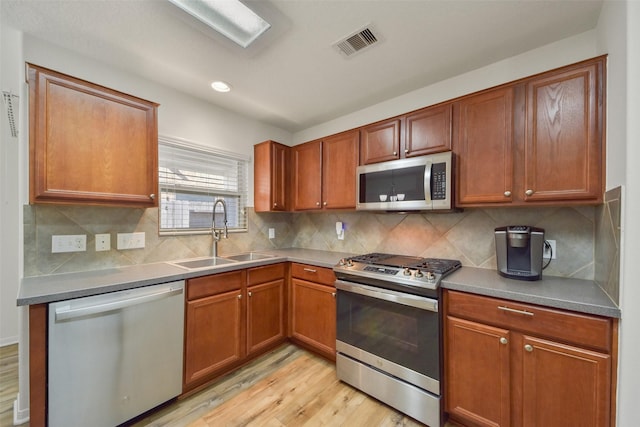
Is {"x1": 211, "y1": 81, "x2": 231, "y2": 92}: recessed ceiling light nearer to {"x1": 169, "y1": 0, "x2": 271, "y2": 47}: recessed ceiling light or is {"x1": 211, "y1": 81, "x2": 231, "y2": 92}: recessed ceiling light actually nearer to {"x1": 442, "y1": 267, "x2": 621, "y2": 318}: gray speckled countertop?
{"x1": 169, "y1": 0, "x2": 271, "y2": 47}: recessed ceiling light

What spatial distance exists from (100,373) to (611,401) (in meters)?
2.55

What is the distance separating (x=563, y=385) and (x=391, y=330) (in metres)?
0.87

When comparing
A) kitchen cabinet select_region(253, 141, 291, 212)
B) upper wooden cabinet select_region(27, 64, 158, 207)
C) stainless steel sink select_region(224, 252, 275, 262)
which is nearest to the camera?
upper wooden cabinet select_region(27, 64, 158, 207)

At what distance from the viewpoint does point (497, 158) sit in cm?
168

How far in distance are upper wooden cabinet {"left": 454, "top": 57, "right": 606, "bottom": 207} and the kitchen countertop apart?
50cm

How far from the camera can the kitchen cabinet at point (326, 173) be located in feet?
8.05

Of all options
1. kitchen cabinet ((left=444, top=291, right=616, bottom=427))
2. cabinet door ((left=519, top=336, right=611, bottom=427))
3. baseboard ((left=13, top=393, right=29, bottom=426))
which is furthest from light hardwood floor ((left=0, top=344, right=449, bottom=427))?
cabinet door ((left=519, top=336, right=611, bottom=427))

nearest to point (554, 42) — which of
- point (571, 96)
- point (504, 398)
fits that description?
point (571, 96)

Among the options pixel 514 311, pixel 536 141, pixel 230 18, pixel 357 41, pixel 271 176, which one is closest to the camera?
pixel 514 311

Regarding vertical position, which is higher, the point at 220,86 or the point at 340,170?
the point at 220,86

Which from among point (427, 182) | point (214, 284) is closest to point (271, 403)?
point (214, 284)

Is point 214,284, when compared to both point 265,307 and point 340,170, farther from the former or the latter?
point 340,170

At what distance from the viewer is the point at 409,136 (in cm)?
207

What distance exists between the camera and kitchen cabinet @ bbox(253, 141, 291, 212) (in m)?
2.82
